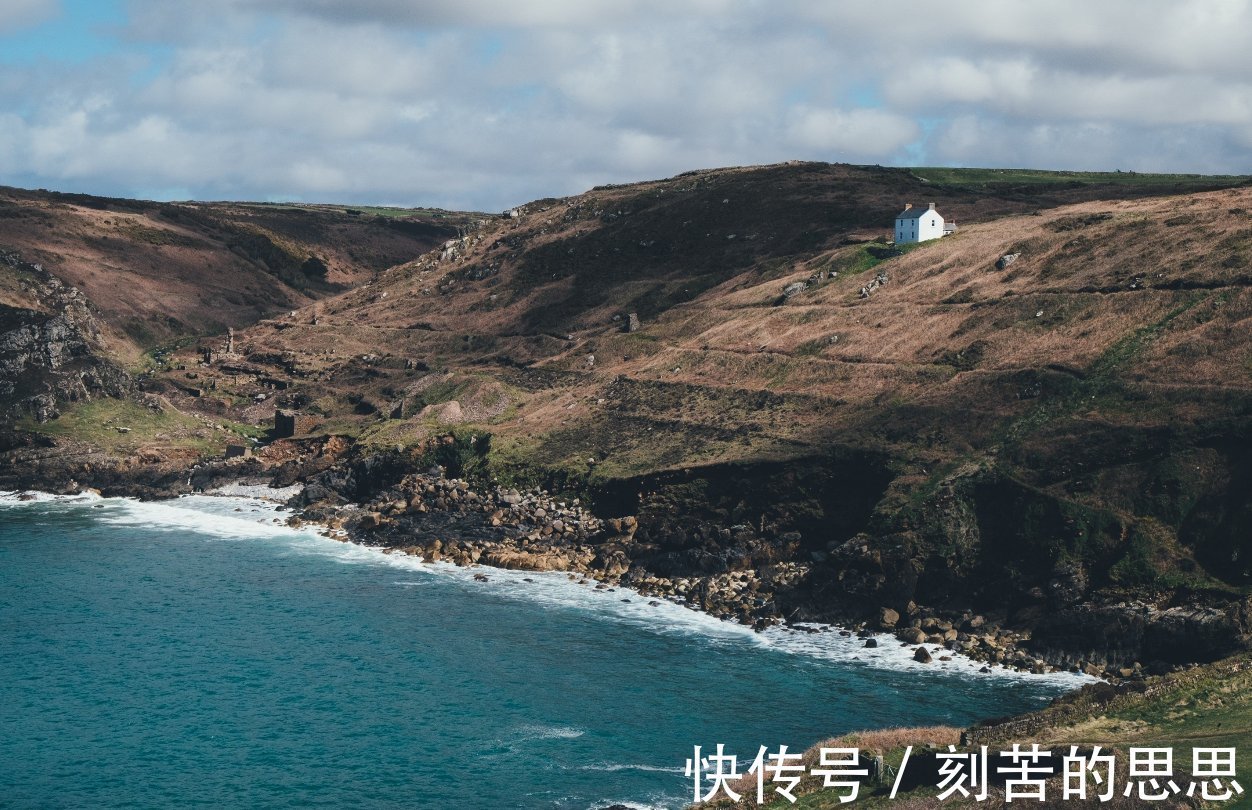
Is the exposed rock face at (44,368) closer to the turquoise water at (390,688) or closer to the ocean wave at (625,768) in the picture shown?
the turquoise water at (390,688)

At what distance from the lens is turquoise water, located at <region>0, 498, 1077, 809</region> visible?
180 feet

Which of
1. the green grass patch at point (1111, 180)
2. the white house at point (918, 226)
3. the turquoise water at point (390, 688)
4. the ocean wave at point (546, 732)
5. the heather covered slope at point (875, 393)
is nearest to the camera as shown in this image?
the turquoise water at point (390, 688)

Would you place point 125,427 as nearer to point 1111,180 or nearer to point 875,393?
point 875,393

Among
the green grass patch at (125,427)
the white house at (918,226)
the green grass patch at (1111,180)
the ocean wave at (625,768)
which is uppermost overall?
the green grass patch at (1111,180)

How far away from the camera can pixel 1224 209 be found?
11281 centimetres

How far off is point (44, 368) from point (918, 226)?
100 meters

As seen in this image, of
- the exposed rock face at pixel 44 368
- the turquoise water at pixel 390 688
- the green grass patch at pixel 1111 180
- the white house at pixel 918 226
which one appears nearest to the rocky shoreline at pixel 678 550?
the turquoise water at pixel 390 688

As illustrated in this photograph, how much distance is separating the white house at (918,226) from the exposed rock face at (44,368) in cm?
9187

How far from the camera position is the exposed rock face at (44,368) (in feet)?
423

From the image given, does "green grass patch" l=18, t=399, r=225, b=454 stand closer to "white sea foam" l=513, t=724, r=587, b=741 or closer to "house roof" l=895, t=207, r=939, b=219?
"house roof" l=895, t=207, r=939, b=219

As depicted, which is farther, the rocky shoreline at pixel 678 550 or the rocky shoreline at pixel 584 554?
the rocky shoreline at pixel 584 554

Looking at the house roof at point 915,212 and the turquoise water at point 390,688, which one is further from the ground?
the house roof at point 915,212

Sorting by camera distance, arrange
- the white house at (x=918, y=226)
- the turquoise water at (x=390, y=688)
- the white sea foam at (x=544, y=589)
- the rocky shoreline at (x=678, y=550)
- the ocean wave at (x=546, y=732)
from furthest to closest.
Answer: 1. the white house at (x=918, y=226)
2. the white sea foam at (x=544, y=589)
3. the rocky shoreline at (x=678, y=550)
4. the ocean wave at (x=546, y=732)
5. the turquoise water at (x=390, y=688)

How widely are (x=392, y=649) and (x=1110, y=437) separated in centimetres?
5091
